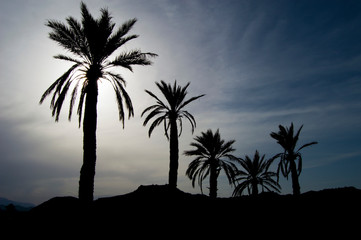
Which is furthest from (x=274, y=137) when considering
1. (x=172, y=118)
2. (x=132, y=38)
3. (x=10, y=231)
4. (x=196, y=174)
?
(x=10, y=231)

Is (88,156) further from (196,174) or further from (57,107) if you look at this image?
(196,174)

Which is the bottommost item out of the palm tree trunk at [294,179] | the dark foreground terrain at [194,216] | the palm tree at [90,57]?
the dark foreground terrain at [194,216]

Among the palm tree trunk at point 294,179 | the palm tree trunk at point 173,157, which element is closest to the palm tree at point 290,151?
the palm tree trunk at point 294,179

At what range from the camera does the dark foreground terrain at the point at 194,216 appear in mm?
7585

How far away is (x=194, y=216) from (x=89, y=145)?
19.3ft

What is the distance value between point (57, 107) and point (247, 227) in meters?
10.5

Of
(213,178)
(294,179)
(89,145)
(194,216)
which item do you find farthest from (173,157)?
(294,179)

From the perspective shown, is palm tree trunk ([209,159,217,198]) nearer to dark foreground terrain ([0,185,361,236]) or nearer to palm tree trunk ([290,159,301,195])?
palm tree trunk ([290,159,301,195])

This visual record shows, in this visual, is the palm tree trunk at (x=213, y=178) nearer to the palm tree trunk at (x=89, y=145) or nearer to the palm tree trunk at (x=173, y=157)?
the palm tree trunk at (x=173, y=157)

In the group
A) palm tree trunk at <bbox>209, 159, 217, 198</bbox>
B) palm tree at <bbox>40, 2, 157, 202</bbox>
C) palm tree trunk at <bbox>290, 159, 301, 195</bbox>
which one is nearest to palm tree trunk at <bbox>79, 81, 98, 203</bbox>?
palm tree at <bbox>40, 2, 157, 202</bbox>

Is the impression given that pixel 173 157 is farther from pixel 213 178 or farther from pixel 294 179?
pixel 294 179

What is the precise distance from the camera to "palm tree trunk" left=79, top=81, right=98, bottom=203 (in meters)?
10.8

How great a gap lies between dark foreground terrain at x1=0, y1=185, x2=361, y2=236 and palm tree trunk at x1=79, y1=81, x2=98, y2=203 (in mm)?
711

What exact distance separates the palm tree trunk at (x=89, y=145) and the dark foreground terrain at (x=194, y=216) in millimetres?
711
